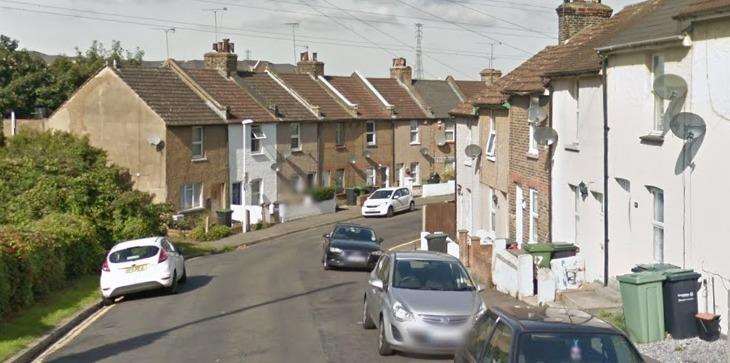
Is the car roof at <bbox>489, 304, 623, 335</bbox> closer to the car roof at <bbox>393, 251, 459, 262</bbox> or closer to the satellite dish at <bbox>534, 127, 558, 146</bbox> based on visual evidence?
the car roof at <bbox>393, 251, 459, 262</bbox>

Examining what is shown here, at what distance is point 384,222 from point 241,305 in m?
27.3

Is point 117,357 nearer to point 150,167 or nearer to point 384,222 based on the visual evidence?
point 150,167

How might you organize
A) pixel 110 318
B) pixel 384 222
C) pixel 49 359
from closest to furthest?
pixel 49 359
pixel 110 318
pixel 384 222

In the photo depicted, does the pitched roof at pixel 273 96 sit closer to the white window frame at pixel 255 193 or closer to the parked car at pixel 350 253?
the white window frame at pixel 255 193

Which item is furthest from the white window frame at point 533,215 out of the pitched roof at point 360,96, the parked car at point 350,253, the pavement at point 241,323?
the pitched roof at point 360,96

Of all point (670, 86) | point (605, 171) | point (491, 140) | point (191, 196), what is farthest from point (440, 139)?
point (670, 86)

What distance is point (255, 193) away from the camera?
4956cm

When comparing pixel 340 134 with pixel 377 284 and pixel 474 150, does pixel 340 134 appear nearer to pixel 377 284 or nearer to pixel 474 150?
pixel 474 150

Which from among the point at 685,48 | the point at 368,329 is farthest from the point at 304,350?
the point at 685,48

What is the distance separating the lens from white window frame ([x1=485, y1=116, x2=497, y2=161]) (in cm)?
2970

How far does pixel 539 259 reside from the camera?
68.4ft

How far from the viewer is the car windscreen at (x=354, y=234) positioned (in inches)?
1157

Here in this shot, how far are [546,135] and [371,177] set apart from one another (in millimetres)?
37506

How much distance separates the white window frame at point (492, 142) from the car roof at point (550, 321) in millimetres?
20202
